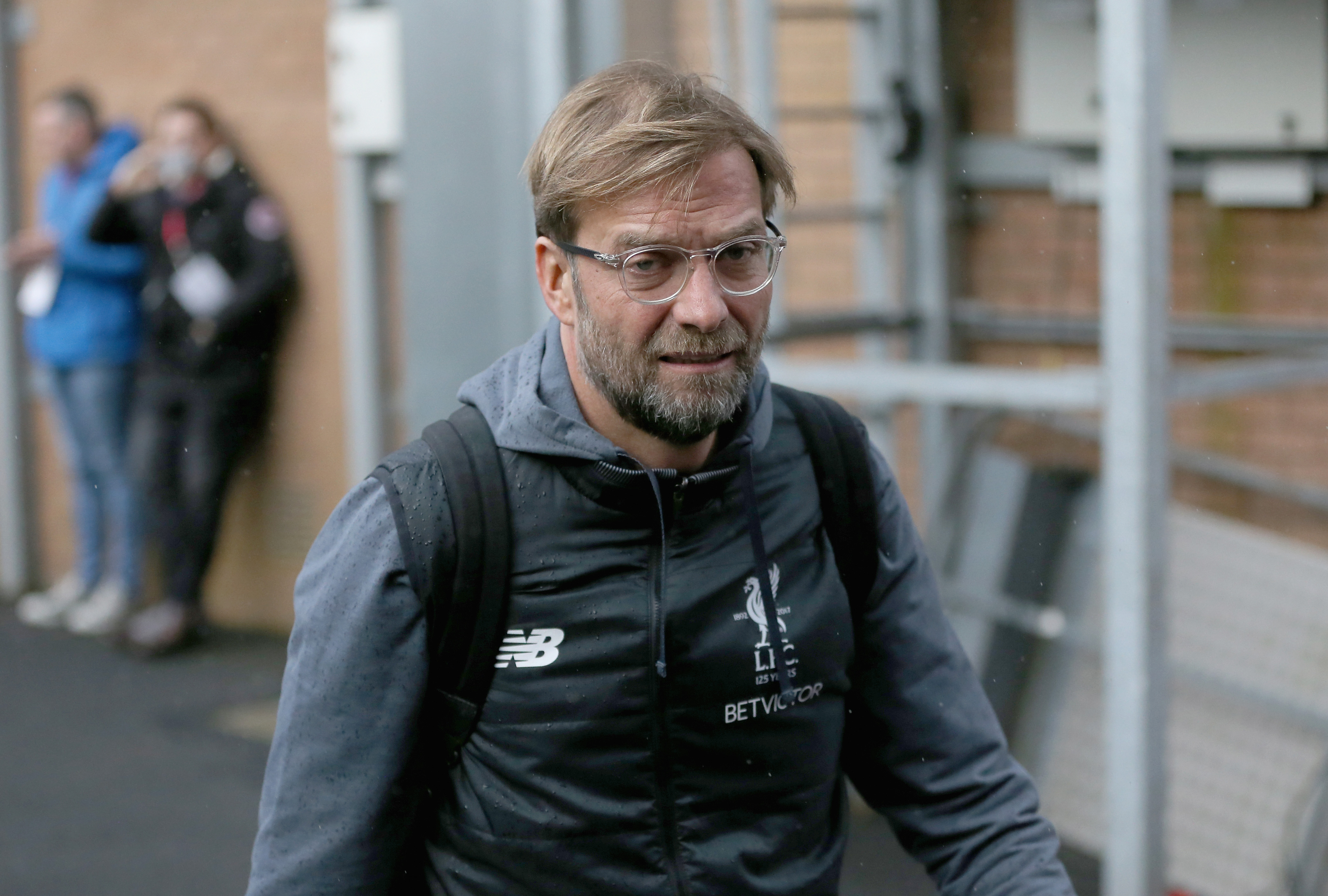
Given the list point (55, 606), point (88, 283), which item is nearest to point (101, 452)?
point (88, 283)

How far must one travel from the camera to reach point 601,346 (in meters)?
1.88

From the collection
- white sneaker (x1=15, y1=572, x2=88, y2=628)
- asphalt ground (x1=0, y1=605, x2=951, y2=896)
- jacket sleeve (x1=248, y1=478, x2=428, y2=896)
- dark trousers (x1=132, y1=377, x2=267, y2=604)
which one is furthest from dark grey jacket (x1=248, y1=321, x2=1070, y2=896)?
white sneaker (x1=15, y1=572, x2=88, y2=628)

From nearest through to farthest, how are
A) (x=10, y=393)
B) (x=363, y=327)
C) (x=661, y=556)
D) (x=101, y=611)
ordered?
(x=661, y=556) < (x=363, y=327) < (x=101, y=611) < (x=10, y=393)

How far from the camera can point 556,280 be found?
6.39ft

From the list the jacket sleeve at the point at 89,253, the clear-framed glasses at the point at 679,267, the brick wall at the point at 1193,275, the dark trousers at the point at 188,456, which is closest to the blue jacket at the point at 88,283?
the jacket sleeve at the point at 89,253

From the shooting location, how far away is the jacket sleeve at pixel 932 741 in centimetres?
207

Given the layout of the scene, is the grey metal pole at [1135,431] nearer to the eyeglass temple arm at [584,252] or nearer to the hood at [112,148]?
the eyeglass temple arm at [584,252]

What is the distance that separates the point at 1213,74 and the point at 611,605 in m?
3.39

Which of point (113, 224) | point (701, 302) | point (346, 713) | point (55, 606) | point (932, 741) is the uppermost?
point (113, 224)

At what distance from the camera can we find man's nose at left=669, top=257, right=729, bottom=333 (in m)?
1.80

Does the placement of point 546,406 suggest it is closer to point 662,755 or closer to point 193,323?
point 662,755

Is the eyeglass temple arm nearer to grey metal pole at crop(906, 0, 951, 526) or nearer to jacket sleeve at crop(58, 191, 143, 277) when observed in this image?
grey metal pole at crop(906, 0, 951, 526)

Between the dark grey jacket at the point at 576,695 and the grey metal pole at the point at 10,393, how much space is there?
7265 mm

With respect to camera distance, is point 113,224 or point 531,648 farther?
point 113,224
